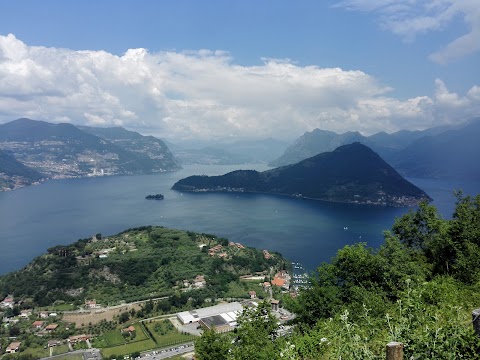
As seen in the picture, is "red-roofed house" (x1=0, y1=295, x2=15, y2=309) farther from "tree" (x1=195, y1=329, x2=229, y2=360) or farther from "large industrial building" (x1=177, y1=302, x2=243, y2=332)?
"tree" (x1=195, y1=329, x2=229, y2=360)

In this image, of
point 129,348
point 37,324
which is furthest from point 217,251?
point 37,324

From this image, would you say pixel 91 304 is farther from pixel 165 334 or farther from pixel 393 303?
pixel 393 303

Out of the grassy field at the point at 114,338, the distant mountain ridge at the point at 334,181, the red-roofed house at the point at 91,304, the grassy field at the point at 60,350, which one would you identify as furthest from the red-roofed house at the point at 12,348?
the distant mountain ridge at the point at 334,181

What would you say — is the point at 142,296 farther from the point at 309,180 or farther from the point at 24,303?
the point at 309,180

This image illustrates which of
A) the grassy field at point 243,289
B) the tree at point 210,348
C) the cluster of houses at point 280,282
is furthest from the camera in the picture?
the cluster of houses at point 280,282

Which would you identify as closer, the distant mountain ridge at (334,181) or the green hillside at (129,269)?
the green hillside at (129,269)

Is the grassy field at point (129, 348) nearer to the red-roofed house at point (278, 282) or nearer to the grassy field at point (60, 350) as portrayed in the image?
the grassy field at point (60, 350)
